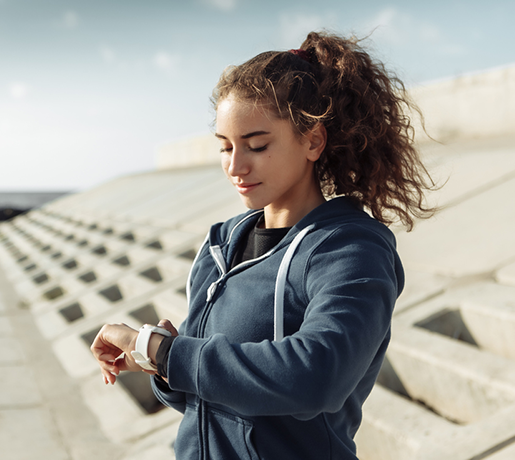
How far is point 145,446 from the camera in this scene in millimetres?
3004

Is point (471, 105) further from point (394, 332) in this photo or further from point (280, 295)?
point (280, 295)

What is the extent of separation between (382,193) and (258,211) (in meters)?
0.38

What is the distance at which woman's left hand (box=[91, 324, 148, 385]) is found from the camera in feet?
4.05

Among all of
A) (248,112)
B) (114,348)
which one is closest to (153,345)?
(114,348)

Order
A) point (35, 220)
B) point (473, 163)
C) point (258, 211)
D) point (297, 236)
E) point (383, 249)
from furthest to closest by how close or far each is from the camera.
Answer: point (35, 220)
point (473, 163)
point (258, 211)
point (297, 236)
point (383, 249)

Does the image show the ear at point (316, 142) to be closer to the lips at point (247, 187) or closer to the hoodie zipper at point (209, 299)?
the lips at point (247, 187)

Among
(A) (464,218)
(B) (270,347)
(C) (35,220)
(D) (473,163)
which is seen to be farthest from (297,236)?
(C) (35,220)

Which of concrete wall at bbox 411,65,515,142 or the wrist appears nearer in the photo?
the wrist

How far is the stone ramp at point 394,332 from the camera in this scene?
231 cm

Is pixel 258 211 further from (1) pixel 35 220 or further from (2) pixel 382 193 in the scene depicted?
(1) pixel 35 220

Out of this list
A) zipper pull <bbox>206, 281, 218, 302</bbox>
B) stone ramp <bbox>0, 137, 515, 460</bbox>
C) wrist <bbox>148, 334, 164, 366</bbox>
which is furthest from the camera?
stone ramp <bbox>0, 137, 515, 460</bbox>

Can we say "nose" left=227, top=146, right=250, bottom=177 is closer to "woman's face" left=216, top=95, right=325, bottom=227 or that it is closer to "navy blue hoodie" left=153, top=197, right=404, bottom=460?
"woman's face" left=216, top=95, right=325, bottom=227

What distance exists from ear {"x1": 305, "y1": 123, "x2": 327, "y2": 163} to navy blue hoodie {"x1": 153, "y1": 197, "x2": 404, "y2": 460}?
14cm

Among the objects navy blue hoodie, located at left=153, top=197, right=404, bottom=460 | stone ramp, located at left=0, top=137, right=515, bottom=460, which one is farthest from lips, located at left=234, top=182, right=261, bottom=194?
stone ramp, located at left=0, top=137, right=515, bottom=460
